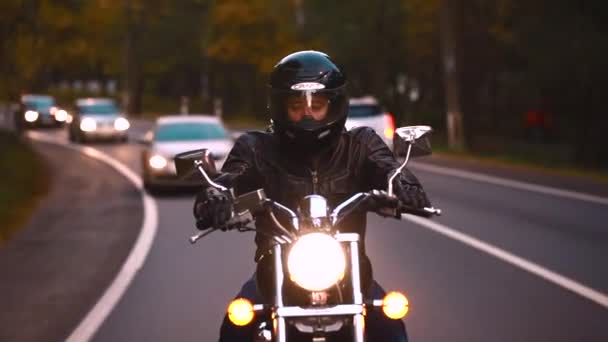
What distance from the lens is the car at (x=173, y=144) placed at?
68.4 ft

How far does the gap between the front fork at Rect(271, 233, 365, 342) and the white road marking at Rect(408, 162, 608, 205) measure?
14616 mm

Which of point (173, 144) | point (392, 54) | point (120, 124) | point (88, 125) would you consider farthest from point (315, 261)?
point (392, 54)

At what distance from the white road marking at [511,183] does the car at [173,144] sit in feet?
18.2

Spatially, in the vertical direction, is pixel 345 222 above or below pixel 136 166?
above

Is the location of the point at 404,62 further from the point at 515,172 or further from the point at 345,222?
the point at 345,222

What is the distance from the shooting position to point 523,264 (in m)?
11.4

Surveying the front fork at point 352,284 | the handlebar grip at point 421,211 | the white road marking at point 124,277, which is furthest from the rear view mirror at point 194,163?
the white road marking at point 124,277

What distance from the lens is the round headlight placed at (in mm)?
20844

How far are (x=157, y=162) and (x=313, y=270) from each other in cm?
1743

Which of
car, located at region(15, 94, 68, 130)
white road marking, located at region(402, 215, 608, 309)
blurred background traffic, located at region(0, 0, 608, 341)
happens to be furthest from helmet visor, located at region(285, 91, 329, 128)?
car, located at region(15, 94, 68, 130)

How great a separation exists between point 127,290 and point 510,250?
463 centimetres

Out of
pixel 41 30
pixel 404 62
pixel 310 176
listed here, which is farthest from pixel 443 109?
pixel 310 176

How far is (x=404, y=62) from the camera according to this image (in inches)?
2371

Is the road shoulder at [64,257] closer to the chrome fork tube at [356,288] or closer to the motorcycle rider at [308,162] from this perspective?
the motorcycle rider at [308,162]
